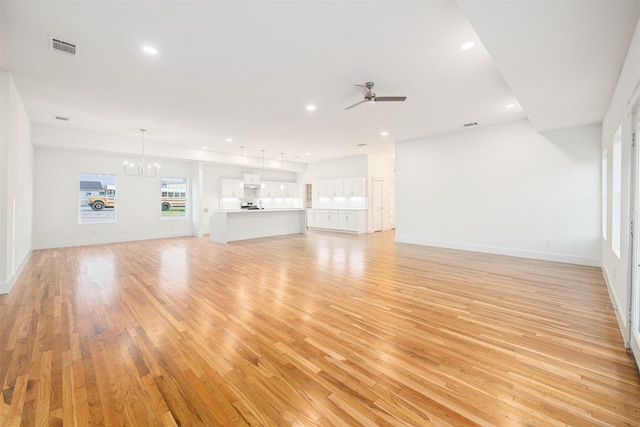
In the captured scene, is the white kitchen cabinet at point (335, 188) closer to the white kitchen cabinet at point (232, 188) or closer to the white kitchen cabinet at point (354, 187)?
the white kitchen cabinet at point (354, 187)

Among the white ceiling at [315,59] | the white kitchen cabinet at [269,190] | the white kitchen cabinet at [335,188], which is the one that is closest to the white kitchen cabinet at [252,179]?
the white kitchen cabinet at [269,190]

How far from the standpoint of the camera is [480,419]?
5.08 feet

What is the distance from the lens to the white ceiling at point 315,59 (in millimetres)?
2436

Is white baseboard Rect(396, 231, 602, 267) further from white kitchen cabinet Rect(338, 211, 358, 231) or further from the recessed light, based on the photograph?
the recessed light

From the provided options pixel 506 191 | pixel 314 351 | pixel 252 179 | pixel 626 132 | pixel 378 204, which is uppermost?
pixel 252 179

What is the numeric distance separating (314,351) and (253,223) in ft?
24.0

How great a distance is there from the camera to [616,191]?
149 inches

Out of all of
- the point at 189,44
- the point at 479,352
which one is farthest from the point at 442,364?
the point at 189,44

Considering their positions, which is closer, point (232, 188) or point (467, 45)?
point (467, 45)

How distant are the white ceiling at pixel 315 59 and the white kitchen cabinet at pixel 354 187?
4360 mm

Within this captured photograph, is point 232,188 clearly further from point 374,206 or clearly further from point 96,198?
point 374,206

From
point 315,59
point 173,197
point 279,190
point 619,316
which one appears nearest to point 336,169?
point 279,190

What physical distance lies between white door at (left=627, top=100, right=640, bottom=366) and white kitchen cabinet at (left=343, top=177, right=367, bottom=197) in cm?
782

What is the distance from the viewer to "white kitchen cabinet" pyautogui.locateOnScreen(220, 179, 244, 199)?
34.2 feet
